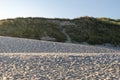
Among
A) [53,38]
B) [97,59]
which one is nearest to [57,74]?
[97,59]

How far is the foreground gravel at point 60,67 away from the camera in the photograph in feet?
34.1

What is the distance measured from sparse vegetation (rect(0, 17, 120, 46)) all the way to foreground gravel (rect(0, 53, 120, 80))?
68.2 feet

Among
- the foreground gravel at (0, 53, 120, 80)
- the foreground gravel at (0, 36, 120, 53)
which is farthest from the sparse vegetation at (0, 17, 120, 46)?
the foreground gravel at (0, 53, 120, 80)

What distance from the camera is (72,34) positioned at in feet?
119

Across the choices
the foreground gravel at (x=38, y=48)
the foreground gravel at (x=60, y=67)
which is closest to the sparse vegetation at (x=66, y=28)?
the foreground gravel at (x=38, y=48)

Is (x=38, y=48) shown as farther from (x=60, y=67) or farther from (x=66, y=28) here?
(x=66, y=28)

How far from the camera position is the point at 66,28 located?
38.2m

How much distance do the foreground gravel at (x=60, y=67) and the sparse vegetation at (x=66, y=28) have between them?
68.2ft

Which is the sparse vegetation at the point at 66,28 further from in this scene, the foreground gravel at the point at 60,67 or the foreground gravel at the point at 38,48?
the foreground gravel at the point at 60,67

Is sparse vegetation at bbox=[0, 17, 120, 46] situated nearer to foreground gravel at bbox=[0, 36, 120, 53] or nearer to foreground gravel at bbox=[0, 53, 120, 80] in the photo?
foreground gravel at bbox=[0, 36, 120, 53]

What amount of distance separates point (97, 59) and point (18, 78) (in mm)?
3344

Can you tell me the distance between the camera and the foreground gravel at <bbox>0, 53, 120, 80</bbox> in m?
10.4

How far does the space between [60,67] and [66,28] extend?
26702 millimetres

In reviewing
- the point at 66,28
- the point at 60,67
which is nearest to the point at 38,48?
the point at 60,67
